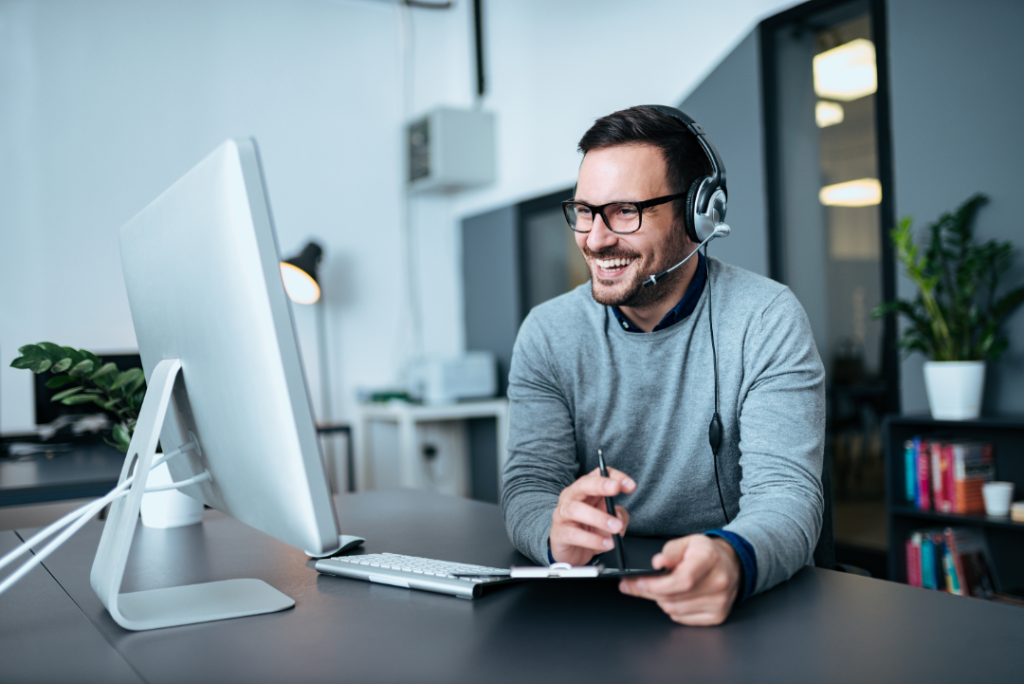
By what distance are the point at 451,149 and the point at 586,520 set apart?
11.9 ft

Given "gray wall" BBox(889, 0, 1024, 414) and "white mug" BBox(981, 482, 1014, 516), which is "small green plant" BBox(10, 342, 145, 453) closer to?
"white mug" BBox(981, 482, 1014, 516)

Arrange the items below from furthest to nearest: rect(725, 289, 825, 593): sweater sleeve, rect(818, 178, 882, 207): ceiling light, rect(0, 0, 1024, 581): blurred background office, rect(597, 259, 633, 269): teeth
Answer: rect(818, 178, 882, 207): ceiling light < rect(0, 0, 1024, 581): blurred background office < rect(597, 259, 633, 269): teeth < rect(725, 289, 825, 593): sweater sleeve

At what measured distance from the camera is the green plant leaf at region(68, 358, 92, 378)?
1101mm

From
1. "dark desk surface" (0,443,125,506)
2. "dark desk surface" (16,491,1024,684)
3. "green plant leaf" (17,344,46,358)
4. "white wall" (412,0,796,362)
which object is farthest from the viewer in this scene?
"white wall" (412,0,796,362)

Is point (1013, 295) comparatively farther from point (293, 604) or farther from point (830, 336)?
point (293, 604)

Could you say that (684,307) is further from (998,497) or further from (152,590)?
Answer: (998,497)

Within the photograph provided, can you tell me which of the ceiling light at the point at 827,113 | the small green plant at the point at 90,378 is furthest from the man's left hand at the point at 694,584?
the ceiling light at the point at 827,113

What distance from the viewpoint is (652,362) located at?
1229 mm

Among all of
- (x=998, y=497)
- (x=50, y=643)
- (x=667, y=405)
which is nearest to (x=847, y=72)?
(x=998, y=497)

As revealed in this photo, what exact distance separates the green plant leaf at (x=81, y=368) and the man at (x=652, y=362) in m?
0.62

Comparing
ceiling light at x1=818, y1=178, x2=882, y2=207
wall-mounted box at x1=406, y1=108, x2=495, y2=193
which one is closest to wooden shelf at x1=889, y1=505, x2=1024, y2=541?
ceiling light at x1=818, y1=178, x2=882, y2=207

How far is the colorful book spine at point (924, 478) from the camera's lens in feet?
7.64

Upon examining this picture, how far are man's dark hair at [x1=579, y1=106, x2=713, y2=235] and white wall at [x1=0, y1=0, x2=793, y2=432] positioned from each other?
1863 millimetres

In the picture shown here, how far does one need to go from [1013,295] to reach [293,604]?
7.30ft
